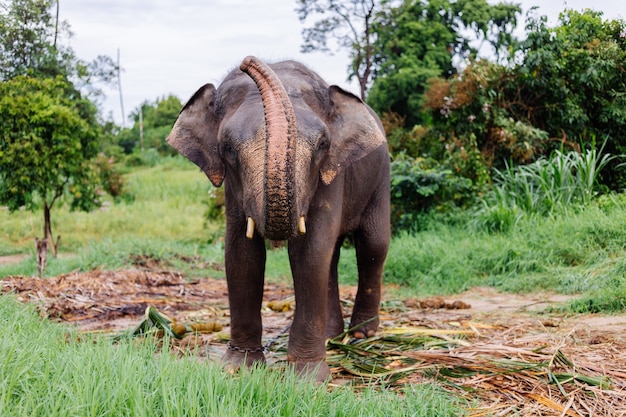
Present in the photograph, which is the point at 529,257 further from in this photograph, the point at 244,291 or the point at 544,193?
the point at 244,291

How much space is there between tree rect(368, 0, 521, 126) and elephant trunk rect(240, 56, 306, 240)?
2107 cm

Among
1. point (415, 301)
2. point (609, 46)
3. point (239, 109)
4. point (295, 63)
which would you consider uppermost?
point (609, 46)

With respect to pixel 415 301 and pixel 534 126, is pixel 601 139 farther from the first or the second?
pixel 415 301

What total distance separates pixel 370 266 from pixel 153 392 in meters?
2.83

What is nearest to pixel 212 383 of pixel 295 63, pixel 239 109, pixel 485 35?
pixel 239 109

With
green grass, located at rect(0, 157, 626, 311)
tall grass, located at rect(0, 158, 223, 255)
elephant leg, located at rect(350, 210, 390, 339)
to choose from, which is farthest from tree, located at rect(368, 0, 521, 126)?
elephant leg, located at rect(350, 210, 390, 339)

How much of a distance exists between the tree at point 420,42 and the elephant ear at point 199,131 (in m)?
20.3

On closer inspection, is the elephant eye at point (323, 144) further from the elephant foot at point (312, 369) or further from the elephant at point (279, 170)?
the elephant foot at point (312, 369)

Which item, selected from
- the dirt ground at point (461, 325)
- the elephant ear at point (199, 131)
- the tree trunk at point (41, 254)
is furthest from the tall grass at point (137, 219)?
the elephant ear at point (199, 131)

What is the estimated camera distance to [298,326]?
3.95m

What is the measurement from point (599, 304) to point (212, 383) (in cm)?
397

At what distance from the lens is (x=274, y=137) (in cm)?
327

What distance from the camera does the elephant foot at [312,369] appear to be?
12.5 feet

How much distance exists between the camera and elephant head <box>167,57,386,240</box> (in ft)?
10.8
